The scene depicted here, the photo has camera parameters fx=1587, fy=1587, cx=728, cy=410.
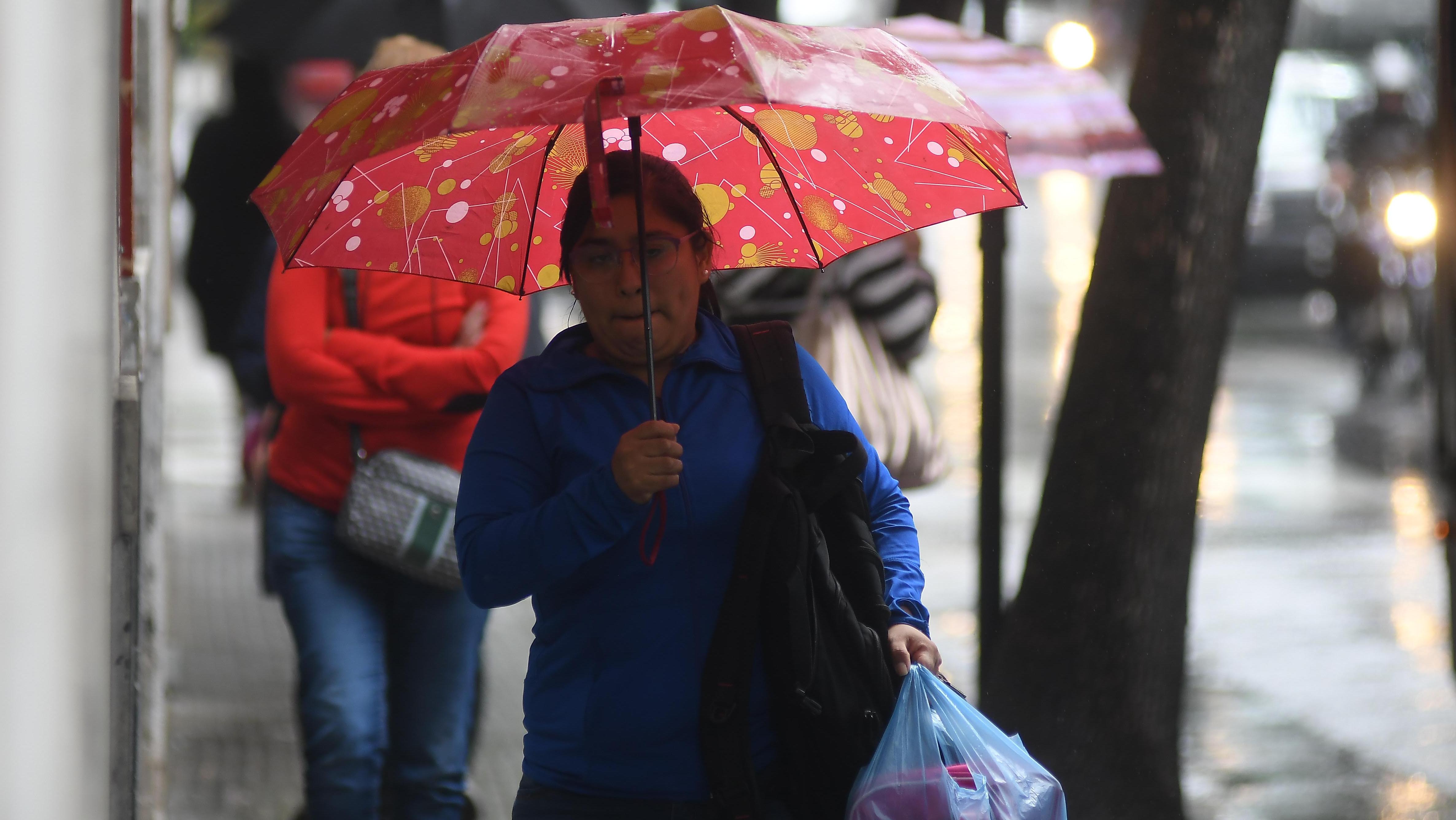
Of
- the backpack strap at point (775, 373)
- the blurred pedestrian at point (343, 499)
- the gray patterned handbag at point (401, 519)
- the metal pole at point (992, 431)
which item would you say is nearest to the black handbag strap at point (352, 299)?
the blurred pedestrian at point (343, 499)

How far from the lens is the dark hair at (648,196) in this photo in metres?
2.44

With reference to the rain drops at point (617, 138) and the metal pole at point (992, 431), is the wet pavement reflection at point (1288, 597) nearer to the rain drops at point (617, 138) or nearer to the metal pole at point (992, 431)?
the metal pole at point (992, 431)

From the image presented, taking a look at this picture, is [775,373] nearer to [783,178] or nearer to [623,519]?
[623,519]

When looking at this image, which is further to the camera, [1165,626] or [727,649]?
[1165,626]

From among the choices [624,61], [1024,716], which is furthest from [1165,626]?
[624,61]

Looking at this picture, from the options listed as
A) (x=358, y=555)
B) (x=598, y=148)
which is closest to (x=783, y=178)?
(x=598, y=148)

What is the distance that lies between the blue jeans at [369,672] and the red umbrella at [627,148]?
1044 mm

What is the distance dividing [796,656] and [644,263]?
62 centimetres

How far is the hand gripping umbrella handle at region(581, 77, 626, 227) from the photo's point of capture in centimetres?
215

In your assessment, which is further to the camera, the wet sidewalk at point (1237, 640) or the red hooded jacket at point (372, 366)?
the wet sidewalk at point (1237, 640)

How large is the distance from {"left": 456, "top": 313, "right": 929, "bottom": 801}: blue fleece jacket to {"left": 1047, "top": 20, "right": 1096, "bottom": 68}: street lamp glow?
14.6ft

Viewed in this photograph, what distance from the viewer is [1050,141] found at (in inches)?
179

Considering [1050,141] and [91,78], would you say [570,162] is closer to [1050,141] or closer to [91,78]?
[91,78]

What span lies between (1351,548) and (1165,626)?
427 centimetres
